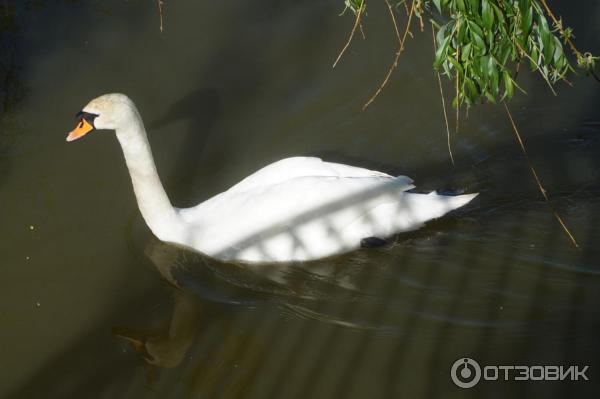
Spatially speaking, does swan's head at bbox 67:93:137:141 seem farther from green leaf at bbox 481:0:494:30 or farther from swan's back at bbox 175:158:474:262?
green leaf at bbox 481:0:494:30

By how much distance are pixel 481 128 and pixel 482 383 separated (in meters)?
2.87

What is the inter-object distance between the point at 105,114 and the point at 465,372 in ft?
10.3

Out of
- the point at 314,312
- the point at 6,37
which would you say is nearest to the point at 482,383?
the point at 314,312

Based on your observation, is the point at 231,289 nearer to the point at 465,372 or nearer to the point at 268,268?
the point at 268,268

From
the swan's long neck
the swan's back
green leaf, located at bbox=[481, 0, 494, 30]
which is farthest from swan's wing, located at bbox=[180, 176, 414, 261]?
green leaf, located at bbox=[481, 0, 494, 30]

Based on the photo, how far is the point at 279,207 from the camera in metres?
6.73

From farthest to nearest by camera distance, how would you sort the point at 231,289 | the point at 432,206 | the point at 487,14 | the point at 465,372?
the point at 432,206 → the point at 231,289 → the point at 465,372 → the point at 487,14

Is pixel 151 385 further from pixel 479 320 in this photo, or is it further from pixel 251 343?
pixel 479 320

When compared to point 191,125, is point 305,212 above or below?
below

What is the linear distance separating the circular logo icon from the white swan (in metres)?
1.41

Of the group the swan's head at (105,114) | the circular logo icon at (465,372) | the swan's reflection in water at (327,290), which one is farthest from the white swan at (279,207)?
the circular logo icon at (465,372)

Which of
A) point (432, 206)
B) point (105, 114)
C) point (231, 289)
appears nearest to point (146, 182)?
point (105, 114)

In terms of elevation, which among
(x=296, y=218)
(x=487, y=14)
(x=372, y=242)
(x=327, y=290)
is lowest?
(x=327, y=290)

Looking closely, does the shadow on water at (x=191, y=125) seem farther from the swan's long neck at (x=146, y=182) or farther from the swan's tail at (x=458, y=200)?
the swan's tail at (x=458, y=200)
